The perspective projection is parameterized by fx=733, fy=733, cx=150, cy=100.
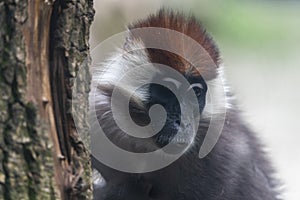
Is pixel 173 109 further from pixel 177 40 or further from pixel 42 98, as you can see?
pixel 42 98

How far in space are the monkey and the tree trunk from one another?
0.91 m

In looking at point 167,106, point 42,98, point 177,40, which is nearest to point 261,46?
point 177,40

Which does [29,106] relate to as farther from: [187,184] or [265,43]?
[265,43]

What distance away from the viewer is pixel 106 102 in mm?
2783

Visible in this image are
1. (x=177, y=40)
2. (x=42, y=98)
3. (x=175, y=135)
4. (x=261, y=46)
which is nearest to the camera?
(x=42, y=98)

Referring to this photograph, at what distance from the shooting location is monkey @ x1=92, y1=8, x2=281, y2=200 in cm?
263

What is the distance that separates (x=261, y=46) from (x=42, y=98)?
4.87m

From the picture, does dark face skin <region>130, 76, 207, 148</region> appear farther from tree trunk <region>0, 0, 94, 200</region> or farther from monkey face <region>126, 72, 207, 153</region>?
tree trunk <region>0, 0, 94, 200</region>

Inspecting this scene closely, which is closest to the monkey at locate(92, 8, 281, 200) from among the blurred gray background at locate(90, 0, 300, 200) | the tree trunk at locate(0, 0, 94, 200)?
the tree trunk at locate(0, 0, 94, 200)

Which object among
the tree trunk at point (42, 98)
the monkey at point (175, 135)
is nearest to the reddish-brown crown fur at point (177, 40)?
the monkey at point (175, 135)

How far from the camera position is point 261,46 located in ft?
20.5

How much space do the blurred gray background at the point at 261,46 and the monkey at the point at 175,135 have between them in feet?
6.94

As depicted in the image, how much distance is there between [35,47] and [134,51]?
1126 millimetres

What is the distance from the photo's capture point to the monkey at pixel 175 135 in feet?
8.63
